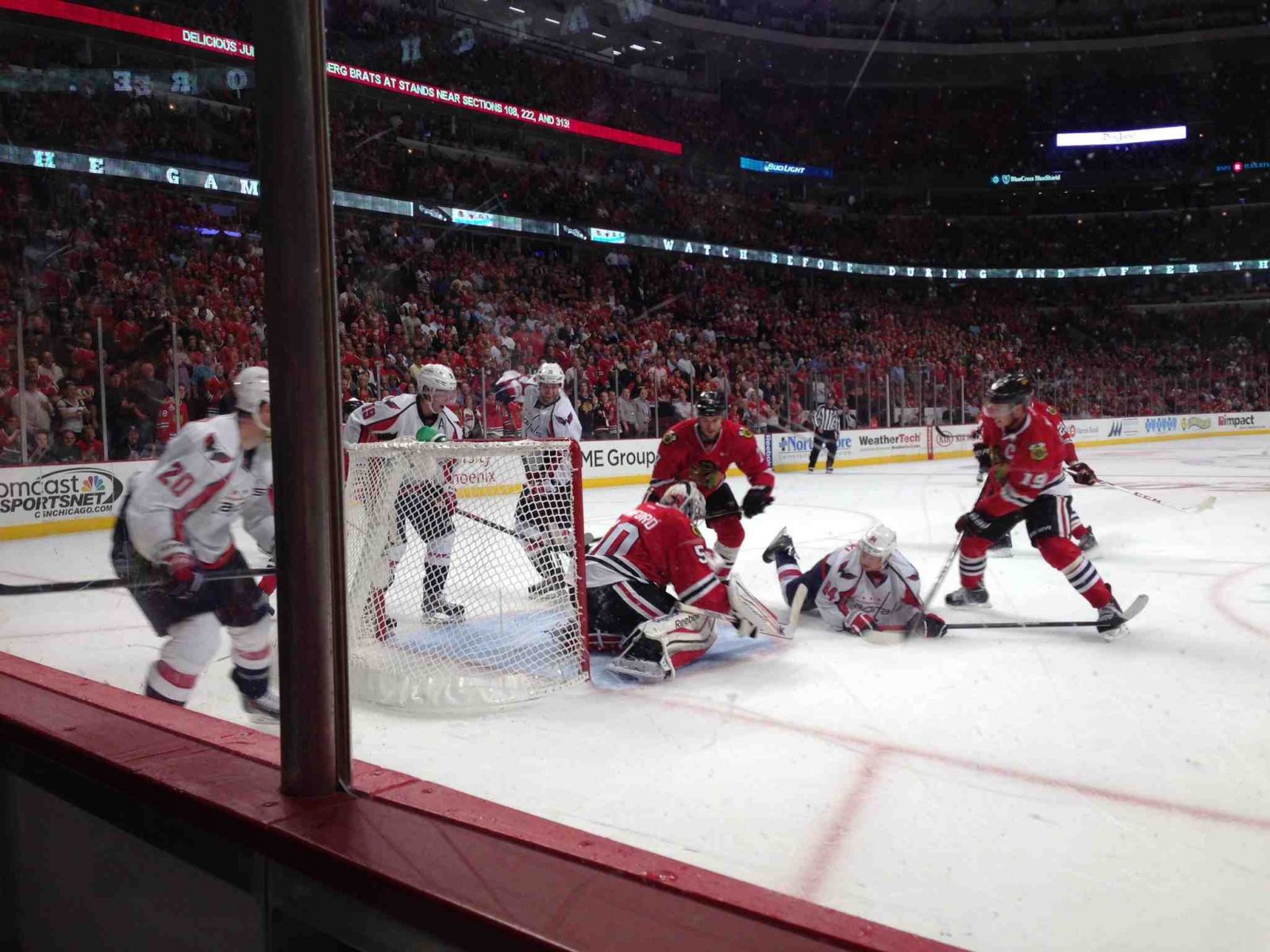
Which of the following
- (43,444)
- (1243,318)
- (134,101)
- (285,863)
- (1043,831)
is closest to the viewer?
(285,863)

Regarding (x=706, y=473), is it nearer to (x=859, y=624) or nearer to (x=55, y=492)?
(x=859, y=624)

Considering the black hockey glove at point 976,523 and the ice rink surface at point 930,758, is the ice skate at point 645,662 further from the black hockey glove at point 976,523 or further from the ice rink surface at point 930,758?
the black hockey glove at point 976,523

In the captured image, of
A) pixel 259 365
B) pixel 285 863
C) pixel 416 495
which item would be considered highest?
pixel 259 365

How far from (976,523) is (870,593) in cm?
75

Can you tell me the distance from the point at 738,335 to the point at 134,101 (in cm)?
1134

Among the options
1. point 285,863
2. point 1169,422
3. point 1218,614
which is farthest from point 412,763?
point 1169,422

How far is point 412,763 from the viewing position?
87.1 inches

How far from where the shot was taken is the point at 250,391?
1.93 metres

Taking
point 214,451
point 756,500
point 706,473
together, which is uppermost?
point 214,451

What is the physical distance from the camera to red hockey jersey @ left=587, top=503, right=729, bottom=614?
126 inches

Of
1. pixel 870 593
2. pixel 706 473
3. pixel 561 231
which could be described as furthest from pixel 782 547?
pixel 561 231

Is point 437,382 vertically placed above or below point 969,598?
above

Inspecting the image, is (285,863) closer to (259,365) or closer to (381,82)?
(259,365)

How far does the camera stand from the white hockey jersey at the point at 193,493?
88.1 inches
